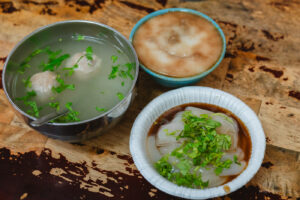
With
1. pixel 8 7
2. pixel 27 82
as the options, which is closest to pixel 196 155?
pixel 27 82

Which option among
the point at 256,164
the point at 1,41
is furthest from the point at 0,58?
the point at 256,164

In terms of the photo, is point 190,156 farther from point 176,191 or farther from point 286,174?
point 286,174

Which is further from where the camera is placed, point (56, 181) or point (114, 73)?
point (114, 73)

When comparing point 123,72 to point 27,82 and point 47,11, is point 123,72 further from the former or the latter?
point 47,11

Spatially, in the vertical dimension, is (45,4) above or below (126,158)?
above

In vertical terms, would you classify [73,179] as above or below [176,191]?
below

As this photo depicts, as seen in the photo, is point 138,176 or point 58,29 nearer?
point 138,176
